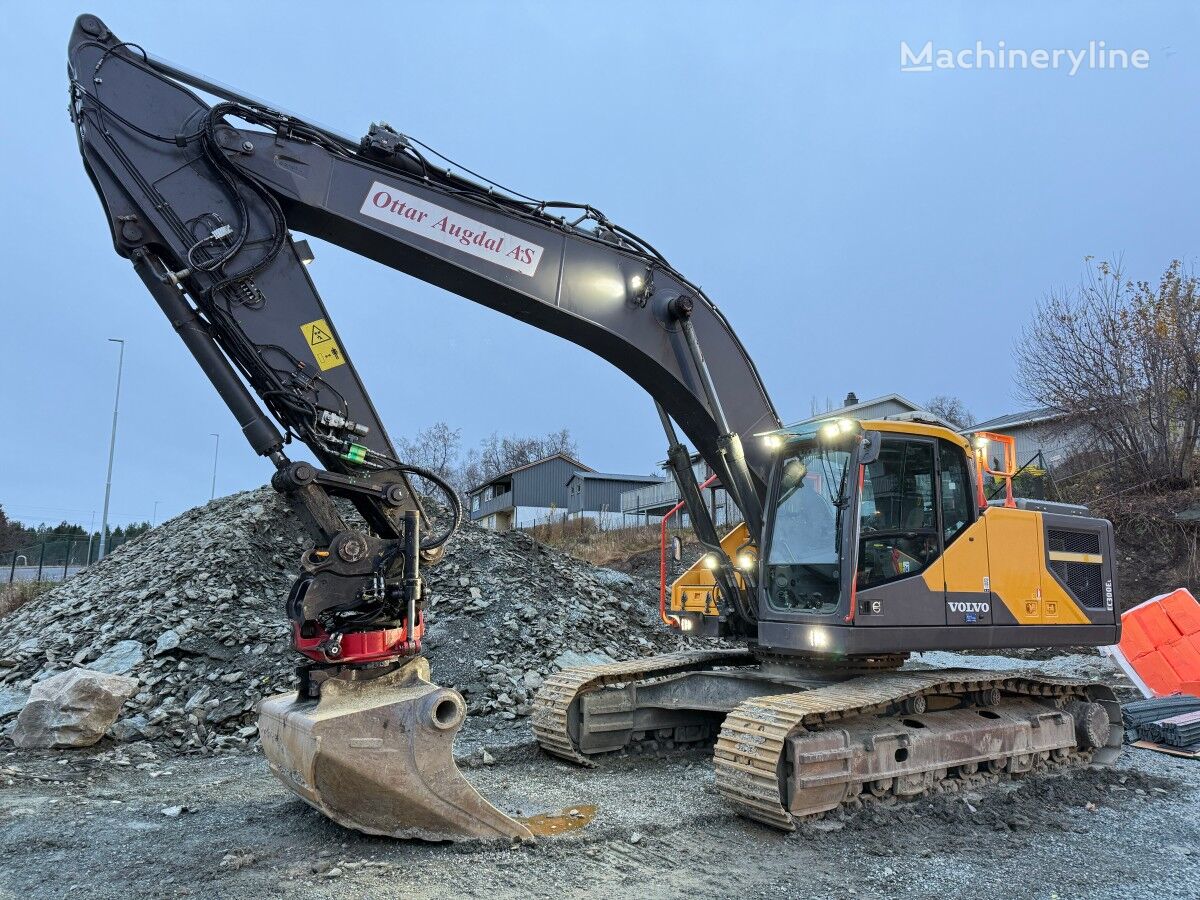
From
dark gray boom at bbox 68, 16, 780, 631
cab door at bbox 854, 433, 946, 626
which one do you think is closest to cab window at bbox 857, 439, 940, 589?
cab door at bbox 854, 433, 946, 626

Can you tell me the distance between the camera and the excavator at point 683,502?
469 cm

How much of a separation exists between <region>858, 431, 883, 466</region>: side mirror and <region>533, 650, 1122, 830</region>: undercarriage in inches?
60.3

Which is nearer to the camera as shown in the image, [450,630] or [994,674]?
[994,674]

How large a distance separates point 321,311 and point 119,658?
6136mm

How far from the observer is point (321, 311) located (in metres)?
5.09

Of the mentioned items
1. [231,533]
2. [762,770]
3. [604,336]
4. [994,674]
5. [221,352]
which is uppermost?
[604,336]

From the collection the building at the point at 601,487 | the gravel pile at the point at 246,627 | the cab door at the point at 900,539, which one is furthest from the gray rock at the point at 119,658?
the building at the point at 601,487

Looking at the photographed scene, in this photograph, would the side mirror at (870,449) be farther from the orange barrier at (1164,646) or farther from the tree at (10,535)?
the tree at (10,535)

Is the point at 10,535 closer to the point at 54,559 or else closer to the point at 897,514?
the point at 54,559

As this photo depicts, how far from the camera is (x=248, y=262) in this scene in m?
4.93

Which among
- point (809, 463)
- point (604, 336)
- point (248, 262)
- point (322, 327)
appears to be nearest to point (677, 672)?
point (809, 463)

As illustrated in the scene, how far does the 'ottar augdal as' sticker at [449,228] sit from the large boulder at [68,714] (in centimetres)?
525

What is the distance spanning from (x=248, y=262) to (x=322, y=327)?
538mm

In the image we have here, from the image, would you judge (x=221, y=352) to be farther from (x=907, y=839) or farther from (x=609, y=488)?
(x=609, y=488)
